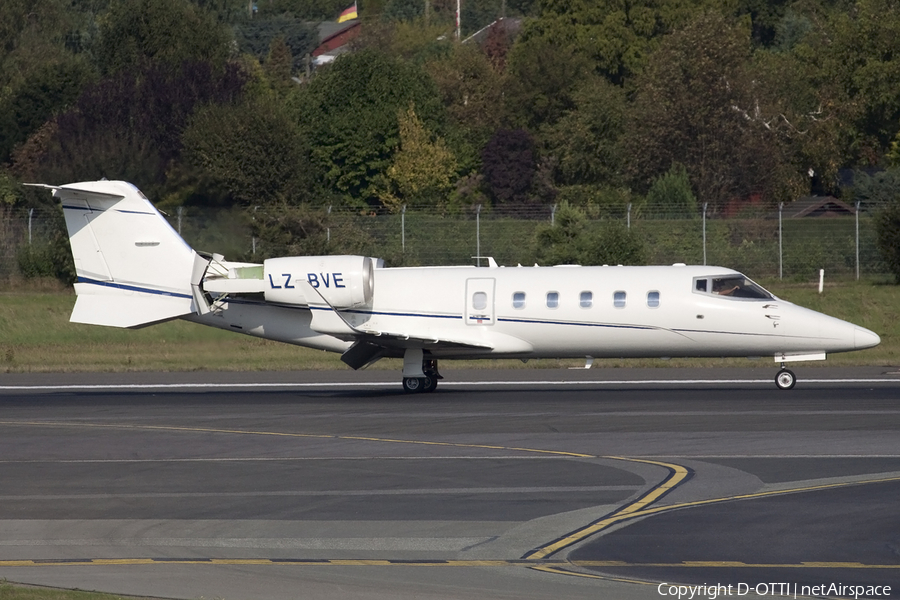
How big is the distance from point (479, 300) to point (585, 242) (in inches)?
683

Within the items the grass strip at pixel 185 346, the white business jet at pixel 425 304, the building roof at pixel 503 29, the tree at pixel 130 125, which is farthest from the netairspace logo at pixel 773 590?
the building roof at pixel 503 29

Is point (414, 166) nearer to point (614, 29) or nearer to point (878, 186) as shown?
point (614, 29)

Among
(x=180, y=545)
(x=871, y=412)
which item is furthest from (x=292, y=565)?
(x=871, y=412)

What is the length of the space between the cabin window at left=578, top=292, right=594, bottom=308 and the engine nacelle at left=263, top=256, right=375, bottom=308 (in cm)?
453

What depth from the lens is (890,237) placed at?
145ft

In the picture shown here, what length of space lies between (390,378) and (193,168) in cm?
2271

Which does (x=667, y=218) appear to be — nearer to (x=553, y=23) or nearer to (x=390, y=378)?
(x=390, y=378)

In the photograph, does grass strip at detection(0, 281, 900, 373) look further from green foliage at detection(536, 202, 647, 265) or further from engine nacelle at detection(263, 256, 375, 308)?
green foliage at detection(536, 202, 647, 265)

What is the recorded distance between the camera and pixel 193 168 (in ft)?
172

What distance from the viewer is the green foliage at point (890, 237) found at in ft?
144

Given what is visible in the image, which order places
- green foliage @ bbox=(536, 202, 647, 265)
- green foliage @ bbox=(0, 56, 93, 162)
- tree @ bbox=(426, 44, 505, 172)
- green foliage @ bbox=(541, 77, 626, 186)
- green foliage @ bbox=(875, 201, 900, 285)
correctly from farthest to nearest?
1. tree @ bbox=(426, 44, 505, 172)
2. green foliage @ bbox=(541, 77, 626, 186)
3. green foliage @ bbox=(0, 56, 93, 162)
4. green foliage @ bbox=(875, 201, 900, 285)
5. green foliage @ bbox=(536, 202, 647, 265)

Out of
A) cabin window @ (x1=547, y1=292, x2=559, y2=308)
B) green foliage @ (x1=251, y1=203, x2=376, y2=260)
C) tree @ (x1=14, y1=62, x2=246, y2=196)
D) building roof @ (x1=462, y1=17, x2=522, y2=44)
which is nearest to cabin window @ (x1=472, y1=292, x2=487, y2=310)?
cabin window @ (x1=547, y1=292, x2=559, y2=308)

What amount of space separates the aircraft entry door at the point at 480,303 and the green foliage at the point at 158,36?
173 ft

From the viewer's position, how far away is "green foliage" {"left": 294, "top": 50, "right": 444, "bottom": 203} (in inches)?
2859
